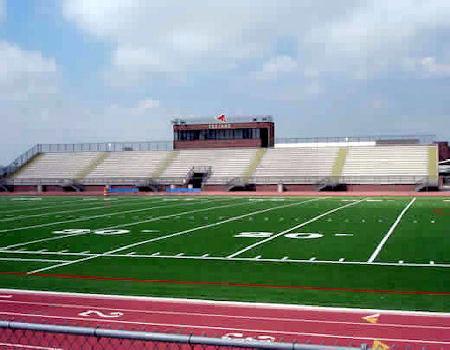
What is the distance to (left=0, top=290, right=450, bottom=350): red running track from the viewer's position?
790cm

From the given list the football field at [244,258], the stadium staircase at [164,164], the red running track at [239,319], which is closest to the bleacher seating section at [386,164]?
the stadium staircase at [164,164]

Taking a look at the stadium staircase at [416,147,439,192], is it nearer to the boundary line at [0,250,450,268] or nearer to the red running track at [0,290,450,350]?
the boundary line at [0,250,450,268]

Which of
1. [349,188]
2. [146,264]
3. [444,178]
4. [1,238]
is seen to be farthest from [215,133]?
[146,264]

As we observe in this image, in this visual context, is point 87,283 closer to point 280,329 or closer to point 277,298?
point 277,298

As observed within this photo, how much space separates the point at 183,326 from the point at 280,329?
1.40 m

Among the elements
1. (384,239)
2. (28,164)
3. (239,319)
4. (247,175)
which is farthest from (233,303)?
(28,164)

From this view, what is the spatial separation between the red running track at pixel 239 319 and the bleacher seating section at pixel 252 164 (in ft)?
139

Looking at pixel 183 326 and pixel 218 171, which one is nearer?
pixel 183 326

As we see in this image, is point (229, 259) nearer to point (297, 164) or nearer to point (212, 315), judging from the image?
point (212, 315)

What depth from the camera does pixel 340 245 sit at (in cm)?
1653

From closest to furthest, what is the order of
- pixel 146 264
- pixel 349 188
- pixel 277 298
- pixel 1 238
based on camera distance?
pixel 277 298
pixel 146 264
pixel 1 238
pixel 349 188

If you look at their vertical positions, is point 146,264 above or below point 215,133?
below

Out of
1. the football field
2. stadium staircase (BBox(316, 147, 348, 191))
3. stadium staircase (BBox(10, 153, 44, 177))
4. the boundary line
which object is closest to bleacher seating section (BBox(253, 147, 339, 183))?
stadium staircase (BBox(316, 147, 348, 191))

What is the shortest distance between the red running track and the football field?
596 millimetres
